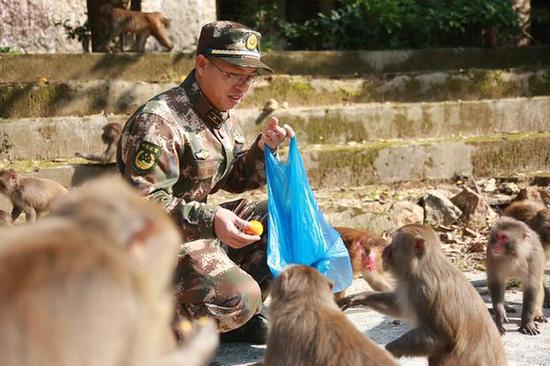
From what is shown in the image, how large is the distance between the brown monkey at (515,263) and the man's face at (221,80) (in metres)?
2.13

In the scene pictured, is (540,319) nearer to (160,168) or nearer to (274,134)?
(274,134)

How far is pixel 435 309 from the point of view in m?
4.32

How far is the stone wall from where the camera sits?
1341 cm

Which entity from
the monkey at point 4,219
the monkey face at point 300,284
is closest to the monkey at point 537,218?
the monkey face at point 300,284

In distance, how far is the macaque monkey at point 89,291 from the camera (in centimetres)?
162

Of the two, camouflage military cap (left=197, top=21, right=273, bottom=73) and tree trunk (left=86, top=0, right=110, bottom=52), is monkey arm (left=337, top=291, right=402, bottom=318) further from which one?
tree trunk (left=86, top=0, right=110, bottom=52)

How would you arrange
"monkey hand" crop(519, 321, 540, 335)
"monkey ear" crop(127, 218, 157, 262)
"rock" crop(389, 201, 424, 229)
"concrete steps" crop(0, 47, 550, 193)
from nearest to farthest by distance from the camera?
"monkey ear" crop(127, 218, 157, 262) < "monkey hand" crop(519, 321, 540, 335) < "rock" crop(389, 201, 424, 229) < "concrete steps" crop(0, 47, 550, 193)

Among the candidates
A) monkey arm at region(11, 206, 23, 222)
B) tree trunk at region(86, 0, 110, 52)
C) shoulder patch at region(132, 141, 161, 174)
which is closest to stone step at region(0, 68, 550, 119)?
monkey arm at region(11, 206, 23, 222)

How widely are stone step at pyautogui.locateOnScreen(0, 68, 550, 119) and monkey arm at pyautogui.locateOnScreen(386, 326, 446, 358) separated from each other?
507 centimetres

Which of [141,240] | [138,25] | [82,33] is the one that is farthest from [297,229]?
[138,25]

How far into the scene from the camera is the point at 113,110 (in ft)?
28.4

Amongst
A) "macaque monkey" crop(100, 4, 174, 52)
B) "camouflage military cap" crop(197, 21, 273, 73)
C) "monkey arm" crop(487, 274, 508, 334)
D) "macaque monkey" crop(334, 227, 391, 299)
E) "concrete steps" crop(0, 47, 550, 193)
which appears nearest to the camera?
"camouflage military cap" crop(197, 21, 273, 73)

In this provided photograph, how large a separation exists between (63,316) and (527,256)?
4.59 meters

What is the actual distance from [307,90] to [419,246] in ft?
17.2
